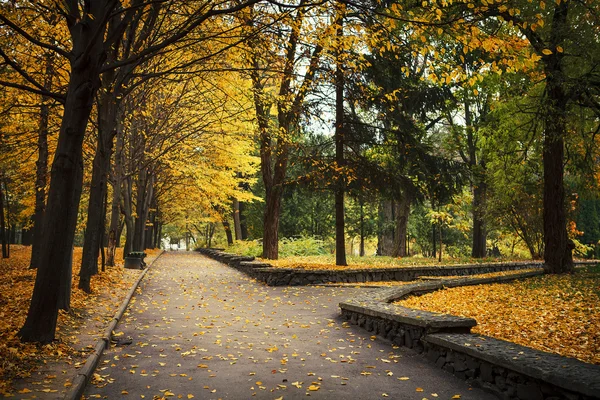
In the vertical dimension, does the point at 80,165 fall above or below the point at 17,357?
above

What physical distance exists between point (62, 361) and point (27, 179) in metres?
14.7

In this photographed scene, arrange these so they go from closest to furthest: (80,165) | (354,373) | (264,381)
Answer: (264,381), (354,373), (80,165)

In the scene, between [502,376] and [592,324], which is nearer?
[502,376]

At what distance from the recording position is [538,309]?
30.5 ft

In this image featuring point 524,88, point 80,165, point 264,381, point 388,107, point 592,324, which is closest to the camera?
point 264,381

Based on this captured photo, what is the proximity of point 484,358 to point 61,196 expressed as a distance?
18.6 ft

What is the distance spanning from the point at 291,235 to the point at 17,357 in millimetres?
35251

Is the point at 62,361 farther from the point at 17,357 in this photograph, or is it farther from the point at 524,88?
the point at 524,88

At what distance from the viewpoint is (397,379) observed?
573 cm

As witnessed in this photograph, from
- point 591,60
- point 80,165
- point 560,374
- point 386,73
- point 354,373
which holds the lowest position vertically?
point 354,373

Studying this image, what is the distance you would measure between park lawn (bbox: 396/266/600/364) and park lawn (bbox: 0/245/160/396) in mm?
5937

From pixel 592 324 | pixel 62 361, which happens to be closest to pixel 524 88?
pixel 592 324

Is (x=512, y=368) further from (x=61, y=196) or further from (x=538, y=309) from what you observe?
(x=61, y=196)

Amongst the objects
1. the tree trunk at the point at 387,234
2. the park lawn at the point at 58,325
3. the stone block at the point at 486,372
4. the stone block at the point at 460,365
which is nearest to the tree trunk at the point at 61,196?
the park lawn at the point at 58,325
